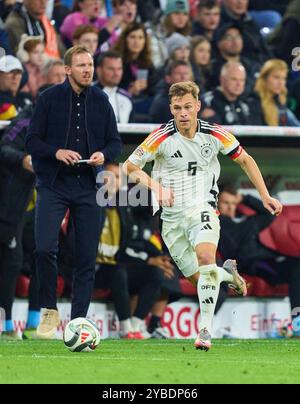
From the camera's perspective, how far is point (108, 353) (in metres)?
10.1

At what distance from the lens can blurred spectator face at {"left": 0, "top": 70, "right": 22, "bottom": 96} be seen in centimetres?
1338

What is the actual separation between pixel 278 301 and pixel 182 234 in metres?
4.24

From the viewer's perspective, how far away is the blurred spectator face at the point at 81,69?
10984 mm

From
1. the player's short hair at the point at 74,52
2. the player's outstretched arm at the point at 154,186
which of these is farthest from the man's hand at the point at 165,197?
the player's short hair at the point at 74,52

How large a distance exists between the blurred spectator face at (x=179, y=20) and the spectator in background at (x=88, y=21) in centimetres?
76

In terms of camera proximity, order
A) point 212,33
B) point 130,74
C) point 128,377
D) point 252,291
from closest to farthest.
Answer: point 128,377 → point 252,291 → point 130,74 → point 212,33

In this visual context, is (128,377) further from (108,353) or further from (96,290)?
(96,290)

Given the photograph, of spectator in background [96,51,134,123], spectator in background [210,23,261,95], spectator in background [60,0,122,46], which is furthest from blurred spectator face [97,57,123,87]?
spectator in background [210,23,261,95]

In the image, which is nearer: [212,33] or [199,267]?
[199,267]

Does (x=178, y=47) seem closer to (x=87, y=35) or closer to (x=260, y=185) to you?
(x=87, y=35)

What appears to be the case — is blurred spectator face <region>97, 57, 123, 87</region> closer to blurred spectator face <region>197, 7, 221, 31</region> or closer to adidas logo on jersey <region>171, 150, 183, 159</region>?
blurred spectator face <region>197, 7, 221, 31</region>

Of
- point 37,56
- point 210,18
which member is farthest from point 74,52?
point 210,18

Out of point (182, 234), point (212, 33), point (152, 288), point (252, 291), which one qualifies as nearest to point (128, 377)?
point (182, 234)

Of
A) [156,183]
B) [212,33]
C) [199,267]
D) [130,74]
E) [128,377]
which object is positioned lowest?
[128,377]
